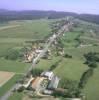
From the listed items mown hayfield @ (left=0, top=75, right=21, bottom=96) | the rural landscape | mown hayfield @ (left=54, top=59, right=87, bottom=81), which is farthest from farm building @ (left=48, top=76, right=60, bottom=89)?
mown hayfield @ (left=0, top=75, right=21, bottom=96)

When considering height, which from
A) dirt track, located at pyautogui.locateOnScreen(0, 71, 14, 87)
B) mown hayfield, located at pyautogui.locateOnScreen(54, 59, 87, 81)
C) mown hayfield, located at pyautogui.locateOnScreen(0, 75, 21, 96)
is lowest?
dirt track, located at pyautogui.locateOnScreen(0, 71, 14, 87)

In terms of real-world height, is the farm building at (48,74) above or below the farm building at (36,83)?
above

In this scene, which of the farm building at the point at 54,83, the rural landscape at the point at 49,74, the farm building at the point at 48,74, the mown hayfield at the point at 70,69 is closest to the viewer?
the rural landscape at the point at 49,74

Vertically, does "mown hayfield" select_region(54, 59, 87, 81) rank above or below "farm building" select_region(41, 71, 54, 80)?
below

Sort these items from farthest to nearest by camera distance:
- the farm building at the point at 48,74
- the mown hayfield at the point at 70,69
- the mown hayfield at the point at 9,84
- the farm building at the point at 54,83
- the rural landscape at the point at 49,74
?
the mown hayfield at the point at 70,69 < the farm building at the point at 48,74 < the farm building at the point at 54,83 < the mown hayfield at the point at 9,84 < the rural landscape at the point at 49,74

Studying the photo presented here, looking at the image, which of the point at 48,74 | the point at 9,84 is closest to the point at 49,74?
the point at 48,74

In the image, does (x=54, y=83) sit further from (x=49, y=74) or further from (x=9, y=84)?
(x=9, y=84)

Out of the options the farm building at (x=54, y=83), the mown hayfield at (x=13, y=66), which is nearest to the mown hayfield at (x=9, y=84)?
the mown hayfield at (x=13, y=66)

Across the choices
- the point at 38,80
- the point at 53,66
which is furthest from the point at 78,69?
the point at 38,80

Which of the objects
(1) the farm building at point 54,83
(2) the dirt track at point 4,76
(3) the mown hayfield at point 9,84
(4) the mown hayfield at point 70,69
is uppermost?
(1) the farm building at point 54,83

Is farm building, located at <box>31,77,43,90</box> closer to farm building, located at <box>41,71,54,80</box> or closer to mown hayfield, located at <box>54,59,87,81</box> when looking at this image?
farm building, located at <box>41,71,54,80</box>

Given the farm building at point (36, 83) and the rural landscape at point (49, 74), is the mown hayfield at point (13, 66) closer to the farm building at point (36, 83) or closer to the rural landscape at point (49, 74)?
the rural landscape at point (49, 74)
